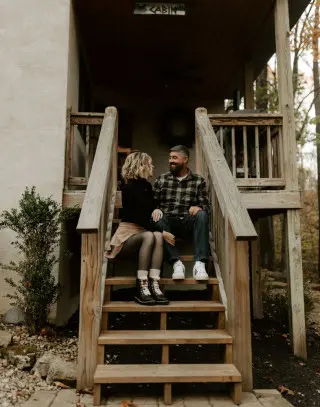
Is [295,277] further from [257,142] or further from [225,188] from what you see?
[225,188]

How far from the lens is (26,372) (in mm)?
3348

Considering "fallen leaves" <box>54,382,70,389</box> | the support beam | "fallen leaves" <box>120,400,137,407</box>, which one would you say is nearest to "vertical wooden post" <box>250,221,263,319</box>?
the support beam

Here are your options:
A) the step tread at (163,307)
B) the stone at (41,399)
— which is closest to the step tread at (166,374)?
the stone at (41,399)

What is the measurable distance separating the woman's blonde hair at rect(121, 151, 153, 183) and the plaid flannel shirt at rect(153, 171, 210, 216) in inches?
19.0

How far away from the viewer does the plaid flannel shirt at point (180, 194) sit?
13.7 ft

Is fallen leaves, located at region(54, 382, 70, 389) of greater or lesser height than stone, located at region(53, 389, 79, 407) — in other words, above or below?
below

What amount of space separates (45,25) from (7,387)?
14.0ft

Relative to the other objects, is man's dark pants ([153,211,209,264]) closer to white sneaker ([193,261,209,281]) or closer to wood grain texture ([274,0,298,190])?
white sneaker ([193,261,209,281])

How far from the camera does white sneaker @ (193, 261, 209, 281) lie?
3.49 metres

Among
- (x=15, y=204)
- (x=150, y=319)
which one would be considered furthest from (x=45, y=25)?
(x=150, y=319)

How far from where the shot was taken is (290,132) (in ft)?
16.9

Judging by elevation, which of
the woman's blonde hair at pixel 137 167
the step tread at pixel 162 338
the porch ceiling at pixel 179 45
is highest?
the porch ceiling at pixel 179 45

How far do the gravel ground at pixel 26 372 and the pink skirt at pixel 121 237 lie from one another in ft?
3.21

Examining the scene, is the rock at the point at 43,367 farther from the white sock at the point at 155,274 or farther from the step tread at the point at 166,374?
the white sock at the point at 155,274
